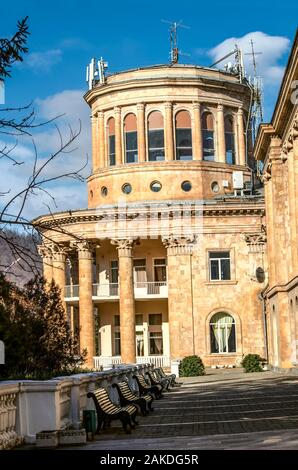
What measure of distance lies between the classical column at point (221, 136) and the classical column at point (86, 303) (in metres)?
12.2

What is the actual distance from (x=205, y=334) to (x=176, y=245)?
617cm

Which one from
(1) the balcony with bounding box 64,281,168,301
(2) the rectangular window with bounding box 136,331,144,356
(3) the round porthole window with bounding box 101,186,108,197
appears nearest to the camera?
(1) the balcony with bounding box 64,281,168,301

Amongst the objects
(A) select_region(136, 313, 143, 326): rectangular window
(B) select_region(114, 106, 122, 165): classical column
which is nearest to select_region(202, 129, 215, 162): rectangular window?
(B) select_region(114, 106, 122, 165): classical column

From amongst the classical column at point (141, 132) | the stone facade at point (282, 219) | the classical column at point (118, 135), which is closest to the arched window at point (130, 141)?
the classical column at point (118, 135)

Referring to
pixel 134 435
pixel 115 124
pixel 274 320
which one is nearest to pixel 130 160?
pixel 115 124

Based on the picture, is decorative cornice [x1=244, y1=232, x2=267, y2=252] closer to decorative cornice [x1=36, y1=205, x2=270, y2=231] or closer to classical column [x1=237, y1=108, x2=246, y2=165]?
decorative cornice [x1=36, y1=205, x2=270, y2=231]

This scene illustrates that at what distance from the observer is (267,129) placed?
1916 inches

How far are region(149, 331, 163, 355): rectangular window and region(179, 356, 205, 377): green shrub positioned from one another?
7292 millimetres

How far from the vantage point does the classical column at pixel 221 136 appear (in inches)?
2682

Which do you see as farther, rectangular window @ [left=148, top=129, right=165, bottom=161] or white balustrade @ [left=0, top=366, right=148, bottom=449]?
rectangular window @ [left=148, top=129, right=165, bottom=161]

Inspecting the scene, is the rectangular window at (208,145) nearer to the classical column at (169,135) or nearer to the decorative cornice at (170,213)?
the classical column at (169,135)

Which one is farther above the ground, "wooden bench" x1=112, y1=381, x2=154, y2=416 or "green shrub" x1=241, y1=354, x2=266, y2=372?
"green shrub" x1=241, y1=354, x2=266, y2=372

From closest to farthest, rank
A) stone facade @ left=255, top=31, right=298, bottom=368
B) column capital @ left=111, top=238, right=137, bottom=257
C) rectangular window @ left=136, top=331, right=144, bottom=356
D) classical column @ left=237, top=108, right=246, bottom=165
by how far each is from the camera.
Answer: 1. stone facade @ left=255, top=31, right=298, bottom=368
2. column capital @ left=111, top=238, right=137, bottom=257
3. rectangular window @ left=136, top=331, right=144, bottom=356
4. classical column @ left=237, top=108, right=246, bottom=165

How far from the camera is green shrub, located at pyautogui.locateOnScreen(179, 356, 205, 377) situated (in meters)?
56.5
